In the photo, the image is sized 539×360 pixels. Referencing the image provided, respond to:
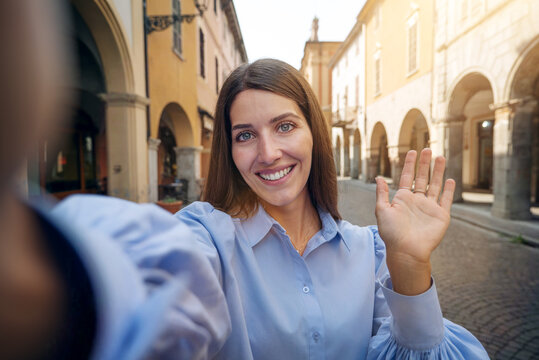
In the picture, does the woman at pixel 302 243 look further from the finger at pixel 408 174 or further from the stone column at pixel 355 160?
the stone column at pixel 355 160

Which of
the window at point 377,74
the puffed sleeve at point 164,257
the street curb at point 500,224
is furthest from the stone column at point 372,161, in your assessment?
the puffed sleeve at point 164,257

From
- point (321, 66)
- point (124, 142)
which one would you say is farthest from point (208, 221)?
point (321, 66)

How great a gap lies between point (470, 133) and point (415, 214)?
617 inches

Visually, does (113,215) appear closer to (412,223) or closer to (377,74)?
(412,223)

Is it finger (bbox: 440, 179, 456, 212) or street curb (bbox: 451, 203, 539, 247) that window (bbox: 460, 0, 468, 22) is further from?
finger (bbox: 440, 179, 456, 212)

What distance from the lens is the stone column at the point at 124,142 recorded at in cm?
521

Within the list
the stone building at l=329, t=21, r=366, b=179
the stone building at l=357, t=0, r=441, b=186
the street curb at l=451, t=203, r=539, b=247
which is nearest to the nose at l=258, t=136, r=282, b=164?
the street curb at l=451, t=203, r=539, b=247

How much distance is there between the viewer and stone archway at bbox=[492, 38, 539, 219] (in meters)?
6.75

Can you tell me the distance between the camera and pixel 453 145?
922cm

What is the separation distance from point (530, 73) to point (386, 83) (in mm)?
6941

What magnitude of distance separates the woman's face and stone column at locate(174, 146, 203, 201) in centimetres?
838

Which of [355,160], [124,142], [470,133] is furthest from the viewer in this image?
[355,160]

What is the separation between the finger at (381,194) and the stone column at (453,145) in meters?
9.41

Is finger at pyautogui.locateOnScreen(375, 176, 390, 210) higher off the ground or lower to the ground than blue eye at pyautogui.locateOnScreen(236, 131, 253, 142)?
lower
